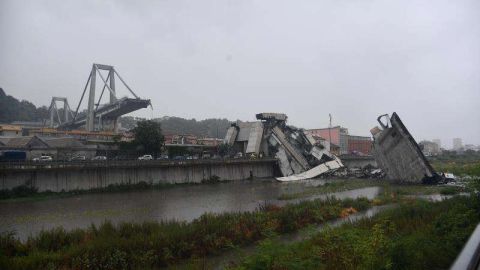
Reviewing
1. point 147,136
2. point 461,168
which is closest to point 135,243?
point 147,136

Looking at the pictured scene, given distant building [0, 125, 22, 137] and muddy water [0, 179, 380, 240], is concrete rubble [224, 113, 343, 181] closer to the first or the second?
muddy water [0, 179, 380, 240]

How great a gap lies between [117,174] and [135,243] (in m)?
28.3

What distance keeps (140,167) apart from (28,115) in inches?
3184

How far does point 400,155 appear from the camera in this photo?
144 feet

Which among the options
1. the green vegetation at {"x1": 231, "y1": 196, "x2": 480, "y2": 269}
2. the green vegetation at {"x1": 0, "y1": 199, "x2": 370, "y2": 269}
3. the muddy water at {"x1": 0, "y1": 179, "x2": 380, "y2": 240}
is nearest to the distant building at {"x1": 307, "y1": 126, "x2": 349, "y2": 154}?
the muddy water at {"x1": 0, "y1": 179, "x2": 380, "y2": 240}

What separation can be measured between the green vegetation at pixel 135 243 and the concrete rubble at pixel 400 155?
28.3 m

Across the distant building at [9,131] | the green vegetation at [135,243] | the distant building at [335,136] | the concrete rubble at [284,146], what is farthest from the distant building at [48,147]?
the distant building at [335,136]

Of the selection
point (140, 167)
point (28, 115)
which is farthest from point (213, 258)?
point (28, 115)

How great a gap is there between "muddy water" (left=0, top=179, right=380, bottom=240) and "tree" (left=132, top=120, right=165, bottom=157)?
52.1 feet

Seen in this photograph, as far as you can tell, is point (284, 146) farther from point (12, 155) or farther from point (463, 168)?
point (12, 155)

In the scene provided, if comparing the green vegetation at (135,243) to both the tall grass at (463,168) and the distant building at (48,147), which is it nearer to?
the tall grass at (463,168)

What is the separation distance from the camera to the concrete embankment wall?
33.5 meters

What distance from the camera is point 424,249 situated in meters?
9.12

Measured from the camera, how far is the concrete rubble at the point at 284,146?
5891 cm
